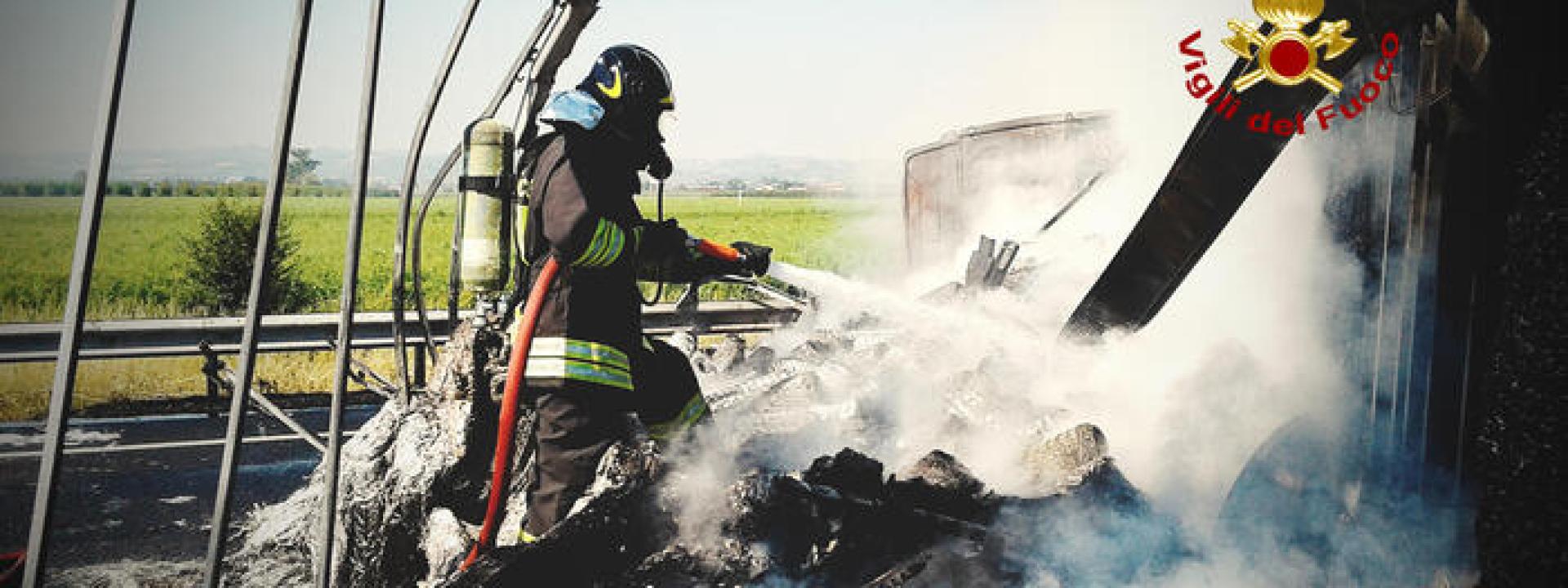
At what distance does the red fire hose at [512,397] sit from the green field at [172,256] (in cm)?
502

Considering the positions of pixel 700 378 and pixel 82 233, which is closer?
pixel 82 233

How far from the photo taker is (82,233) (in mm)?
1649

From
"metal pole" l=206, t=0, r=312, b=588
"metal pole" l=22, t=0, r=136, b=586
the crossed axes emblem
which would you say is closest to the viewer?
"metal pole" l=22, t=0, r=136, b=586

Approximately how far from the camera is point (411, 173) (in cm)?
321

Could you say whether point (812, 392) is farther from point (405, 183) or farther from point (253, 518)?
point (253, 518)

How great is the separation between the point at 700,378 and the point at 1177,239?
3.07 metres

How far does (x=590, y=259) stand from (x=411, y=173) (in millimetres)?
680

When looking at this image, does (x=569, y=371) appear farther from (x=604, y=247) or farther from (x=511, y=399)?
(x=604, y=247)

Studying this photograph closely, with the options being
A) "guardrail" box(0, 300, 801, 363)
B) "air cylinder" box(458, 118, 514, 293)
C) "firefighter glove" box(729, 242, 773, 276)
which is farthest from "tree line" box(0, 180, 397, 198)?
"firefighter glove" box(729, 242, 773, 276)

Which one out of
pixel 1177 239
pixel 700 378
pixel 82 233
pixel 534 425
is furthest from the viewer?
pixel 700 378

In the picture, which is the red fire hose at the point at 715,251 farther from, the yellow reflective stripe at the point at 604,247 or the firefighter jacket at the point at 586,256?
the yellow reflective stripe at the point at 604,247

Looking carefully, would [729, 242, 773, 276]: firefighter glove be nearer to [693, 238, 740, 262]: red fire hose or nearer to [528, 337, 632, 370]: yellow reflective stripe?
[693, 238, 740, 262]: red fire hose

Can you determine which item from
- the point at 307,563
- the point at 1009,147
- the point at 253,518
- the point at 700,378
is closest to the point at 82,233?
the point at 307,563

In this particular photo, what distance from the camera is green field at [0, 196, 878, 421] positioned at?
7.44 m
